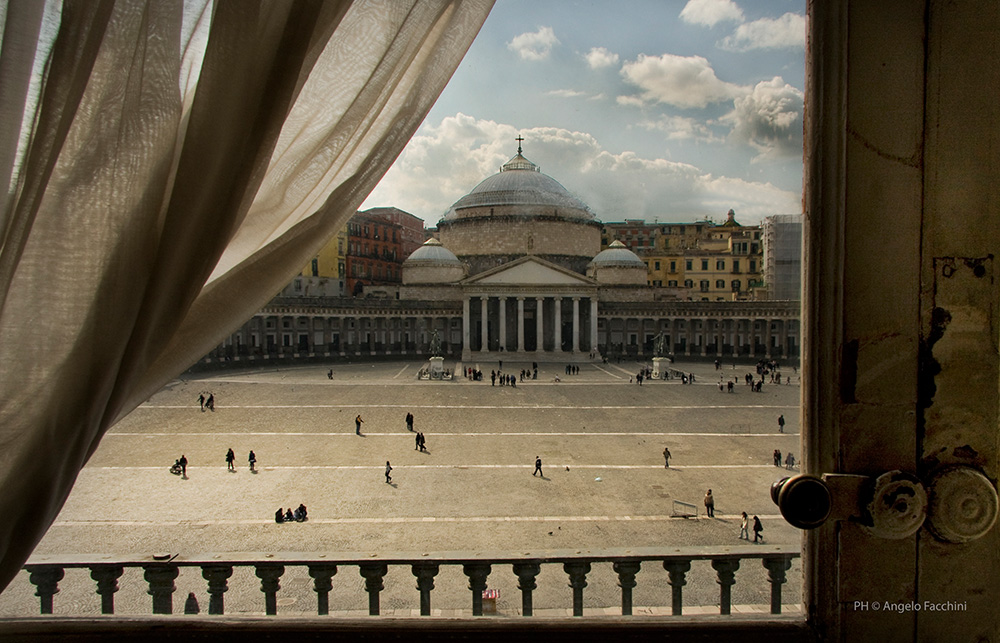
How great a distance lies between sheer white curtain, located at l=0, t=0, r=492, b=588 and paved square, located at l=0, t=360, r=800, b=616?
0.92 meters

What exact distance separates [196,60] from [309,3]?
0.35 metres

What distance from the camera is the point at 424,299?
45.3m

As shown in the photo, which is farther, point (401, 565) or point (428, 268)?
point (428, 268)

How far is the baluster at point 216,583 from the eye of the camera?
3006 millimetres

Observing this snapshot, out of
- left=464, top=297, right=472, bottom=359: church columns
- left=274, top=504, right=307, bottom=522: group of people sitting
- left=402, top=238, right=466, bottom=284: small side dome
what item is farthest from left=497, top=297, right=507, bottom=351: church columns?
left=274, top=504, right=307, bottom=522: group of people sitting

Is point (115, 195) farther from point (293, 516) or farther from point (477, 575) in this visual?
point (293, 516)

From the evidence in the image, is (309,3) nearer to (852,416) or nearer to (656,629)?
(852,416)

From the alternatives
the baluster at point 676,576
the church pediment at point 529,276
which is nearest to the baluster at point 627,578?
the baluster at point 676,576

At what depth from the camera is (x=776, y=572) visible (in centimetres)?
283

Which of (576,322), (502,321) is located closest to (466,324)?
(502,321)

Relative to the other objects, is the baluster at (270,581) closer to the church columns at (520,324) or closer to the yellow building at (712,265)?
the church columns at (520,324)

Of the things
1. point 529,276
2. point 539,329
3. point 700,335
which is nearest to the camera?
point 539,329

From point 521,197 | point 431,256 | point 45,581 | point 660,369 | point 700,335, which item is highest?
point 521,197

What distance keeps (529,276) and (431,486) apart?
99.7ft
